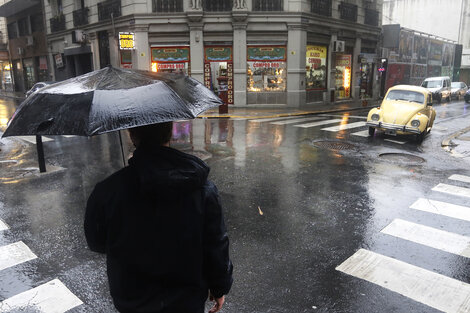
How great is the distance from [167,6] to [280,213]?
18.8m

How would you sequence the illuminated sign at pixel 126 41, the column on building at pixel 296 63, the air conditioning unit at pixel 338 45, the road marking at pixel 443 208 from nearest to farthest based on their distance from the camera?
the road marking at pixel 443 208 → the illuminated sign at pixel 126 41 → the column on building at pixel 296 63 → the air conditioning unit at pixel 338 45

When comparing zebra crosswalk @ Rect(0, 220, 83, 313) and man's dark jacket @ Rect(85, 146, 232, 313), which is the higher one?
man's dark jacket @ Rect(85, 146, 232, 313)

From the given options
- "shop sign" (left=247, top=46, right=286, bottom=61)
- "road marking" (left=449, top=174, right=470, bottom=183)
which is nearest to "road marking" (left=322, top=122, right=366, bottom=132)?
"road marking" (left=449, top=174, right=470, bottom=183)

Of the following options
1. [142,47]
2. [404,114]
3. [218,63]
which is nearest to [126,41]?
[142,47]

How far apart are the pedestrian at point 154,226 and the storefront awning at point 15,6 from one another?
38.7 meters

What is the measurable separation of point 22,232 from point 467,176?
8935mm

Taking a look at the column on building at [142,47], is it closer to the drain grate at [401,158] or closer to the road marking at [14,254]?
the drain grate at [401,158]

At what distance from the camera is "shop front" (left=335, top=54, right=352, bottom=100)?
27.2m

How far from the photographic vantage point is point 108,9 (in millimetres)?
24328

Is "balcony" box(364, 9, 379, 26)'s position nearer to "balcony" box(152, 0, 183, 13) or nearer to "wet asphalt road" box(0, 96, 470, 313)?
"balcony" box(152, 0, 183, 13)

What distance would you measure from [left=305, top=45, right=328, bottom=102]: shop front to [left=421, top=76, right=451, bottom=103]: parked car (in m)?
9.90

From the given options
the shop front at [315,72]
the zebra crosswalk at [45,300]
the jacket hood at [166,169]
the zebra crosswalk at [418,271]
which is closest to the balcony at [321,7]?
the shop front at [315,72]

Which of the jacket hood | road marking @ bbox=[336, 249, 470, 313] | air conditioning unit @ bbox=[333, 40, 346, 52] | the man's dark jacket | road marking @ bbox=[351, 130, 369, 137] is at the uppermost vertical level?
air conditioning unit @ bbox=[333, 40, 346, 52]

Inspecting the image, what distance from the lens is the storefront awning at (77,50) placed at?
2735 centimetres
